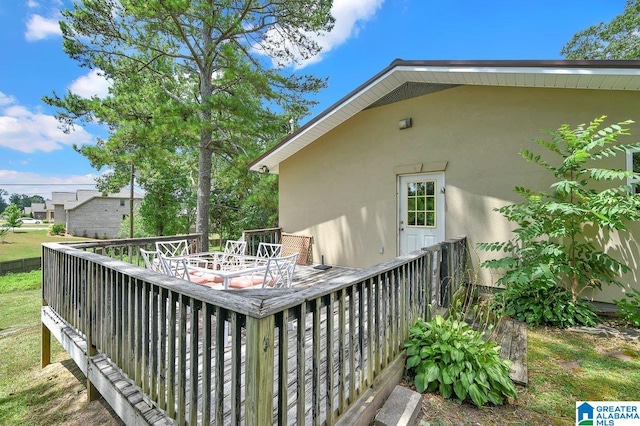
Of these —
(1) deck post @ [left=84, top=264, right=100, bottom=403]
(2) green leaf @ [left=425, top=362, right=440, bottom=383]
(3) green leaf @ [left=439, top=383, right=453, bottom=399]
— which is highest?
(1) deck post @ [left=84, top=264, right=100, bottom=403]

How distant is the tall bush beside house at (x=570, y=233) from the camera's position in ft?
11.8

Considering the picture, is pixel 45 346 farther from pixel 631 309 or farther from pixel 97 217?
pixel 97 217

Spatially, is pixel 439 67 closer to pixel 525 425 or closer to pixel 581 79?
pixel 581 79

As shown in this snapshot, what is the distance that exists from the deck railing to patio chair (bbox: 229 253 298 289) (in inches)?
42.3

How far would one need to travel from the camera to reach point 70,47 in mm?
8188

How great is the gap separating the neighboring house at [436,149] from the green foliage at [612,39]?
13394mm

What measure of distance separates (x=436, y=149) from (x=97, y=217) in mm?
36875

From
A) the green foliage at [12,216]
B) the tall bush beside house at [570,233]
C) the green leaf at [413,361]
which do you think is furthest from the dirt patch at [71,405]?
the green foliage at [12,216]

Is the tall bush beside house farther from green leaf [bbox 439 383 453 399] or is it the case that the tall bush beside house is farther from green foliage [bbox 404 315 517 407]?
green leaf [bbox 439 383 453 399]

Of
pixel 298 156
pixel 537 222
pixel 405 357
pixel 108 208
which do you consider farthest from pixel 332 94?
pixel 108 208

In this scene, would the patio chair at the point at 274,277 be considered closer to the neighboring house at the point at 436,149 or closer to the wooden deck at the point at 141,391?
the wooden deck at the point at 141,391

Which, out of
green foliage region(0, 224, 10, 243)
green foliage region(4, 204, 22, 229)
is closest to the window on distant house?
green foliage region(0, 224, 10, 243)

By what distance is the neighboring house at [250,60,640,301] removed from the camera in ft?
14.0

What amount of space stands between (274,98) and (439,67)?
693cm
